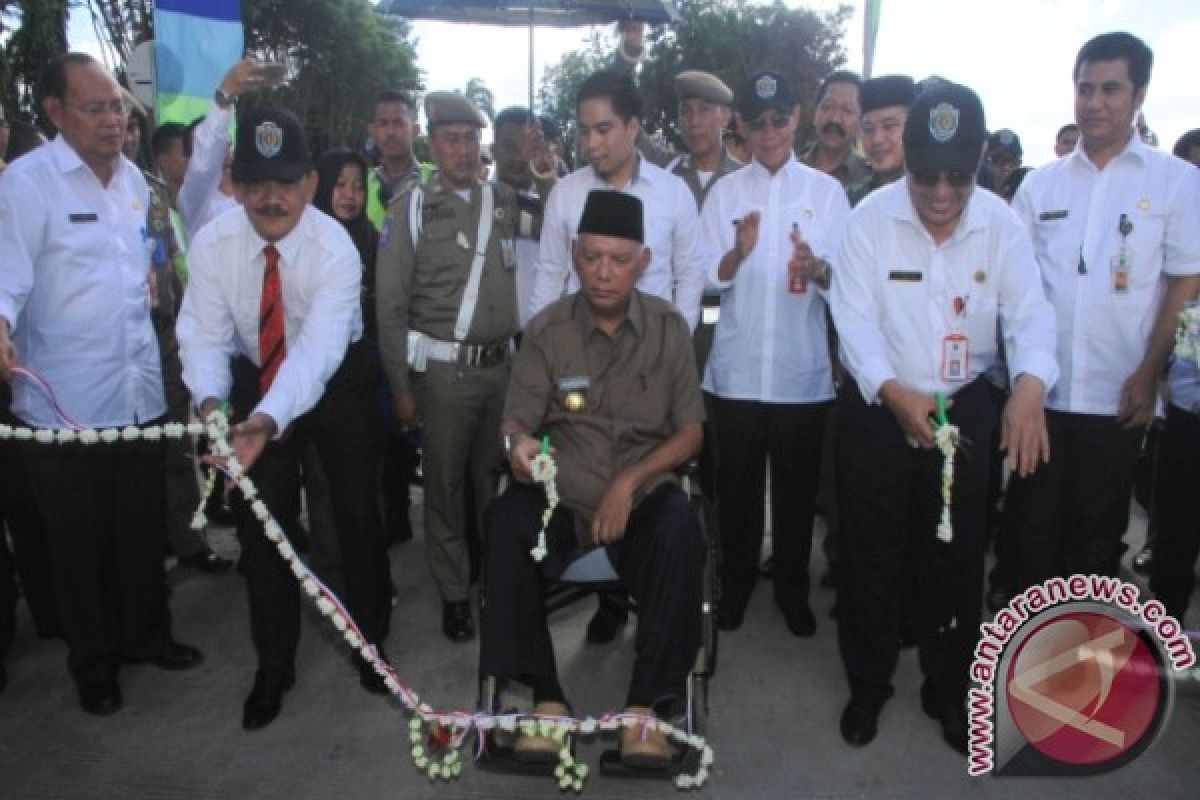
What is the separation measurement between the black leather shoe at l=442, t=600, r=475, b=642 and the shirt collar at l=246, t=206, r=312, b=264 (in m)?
1.62

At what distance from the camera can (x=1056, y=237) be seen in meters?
3.31

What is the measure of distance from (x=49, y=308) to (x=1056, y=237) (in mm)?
3625

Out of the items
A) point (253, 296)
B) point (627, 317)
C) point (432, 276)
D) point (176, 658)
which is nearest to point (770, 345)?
point (627, 317)

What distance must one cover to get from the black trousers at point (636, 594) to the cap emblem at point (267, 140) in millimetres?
1402

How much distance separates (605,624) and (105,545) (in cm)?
199

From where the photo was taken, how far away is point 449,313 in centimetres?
378

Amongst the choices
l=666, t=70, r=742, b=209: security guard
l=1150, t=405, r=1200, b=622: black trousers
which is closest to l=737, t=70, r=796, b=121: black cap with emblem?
l=666, t=70, r=742, b=209: security guard

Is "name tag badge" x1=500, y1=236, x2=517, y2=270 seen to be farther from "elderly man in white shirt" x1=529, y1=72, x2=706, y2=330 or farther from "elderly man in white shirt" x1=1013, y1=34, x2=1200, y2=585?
"elderly man in white shirt" x1=1013, y1=34, x2=1200, y2=585

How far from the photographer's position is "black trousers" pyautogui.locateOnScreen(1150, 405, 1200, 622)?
348cm

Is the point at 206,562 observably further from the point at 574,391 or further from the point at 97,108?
the point at 574,391

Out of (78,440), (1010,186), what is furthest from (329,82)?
(78,440)

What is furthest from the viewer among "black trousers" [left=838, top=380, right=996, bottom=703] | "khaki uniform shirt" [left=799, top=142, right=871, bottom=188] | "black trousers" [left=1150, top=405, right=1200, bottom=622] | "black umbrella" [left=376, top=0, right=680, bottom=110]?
"black umbrella" [left=376, top=0, right=680, bottom=110]

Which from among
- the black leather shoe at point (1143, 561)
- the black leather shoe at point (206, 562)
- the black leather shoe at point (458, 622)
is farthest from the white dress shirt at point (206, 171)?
the black leather shoe at point (1143, 561)

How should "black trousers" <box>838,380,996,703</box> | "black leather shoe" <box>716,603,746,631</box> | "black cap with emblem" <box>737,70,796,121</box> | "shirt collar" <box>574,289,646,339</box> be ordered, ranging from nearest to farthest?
"black trousers" <box>838,380,996,703</box> < "shirt collar" <box>574,289,646,339</box> < "black cap with emblem" <box>737,70,796,121</box> < "black leather shoe" <box>716,603,746,631</box>
